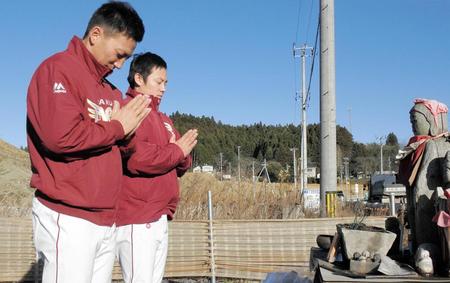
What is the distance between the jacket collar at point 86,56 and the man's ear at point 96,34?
47 mm

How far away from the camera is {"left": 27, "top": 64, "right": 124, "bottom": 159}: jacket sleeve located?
2100 mm

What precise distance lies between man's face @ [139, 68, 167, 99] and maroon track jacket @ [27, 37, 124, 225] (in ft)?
3.11

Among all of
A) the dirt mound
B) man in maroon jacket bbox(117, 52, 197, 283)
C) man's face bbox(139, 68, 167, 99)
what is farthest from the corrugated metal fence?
the dirt mound

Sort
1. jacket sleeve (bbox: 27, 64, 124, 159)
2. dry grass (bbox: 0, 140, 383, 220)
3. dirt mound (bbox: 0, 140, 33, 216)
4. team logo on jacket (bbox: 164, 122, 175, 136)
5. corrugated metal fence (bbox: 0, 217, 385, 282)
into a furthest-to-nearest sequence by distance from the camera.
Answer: dirt mound (bbox: 0, 140, 33, 216)
dry grass (bbox: 0, 140, 383, 220)
corrugated metal fence (bbox: 0, 217, 385, 282)
team logo on jacket (bbox: 164, 122, 175, 136)
jacket sleeve (bbox: 27, 64, 124, 159)

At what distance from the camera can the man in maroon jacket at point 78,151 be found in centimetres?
214

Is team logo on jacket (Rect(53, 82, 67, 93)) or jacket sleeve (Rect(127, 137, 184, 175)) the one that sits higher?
team logo on jacket (Rect(53, 82, 67, 93))

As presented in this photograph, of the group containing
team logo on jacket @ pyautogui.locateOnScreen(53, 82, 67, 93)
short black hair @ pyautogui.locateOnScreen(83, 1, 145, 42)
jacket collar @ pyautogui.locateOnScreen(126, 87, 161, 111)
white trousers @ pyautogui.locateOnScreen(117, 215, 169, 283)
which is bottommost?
white trousers @ pyautogui.locateOnScreen(117, 215, 169, 283)

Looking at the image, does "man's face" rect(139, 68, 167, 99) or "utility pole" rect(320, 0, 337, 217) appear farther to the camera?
"utility pole" rect(320, 0, 337, 217)

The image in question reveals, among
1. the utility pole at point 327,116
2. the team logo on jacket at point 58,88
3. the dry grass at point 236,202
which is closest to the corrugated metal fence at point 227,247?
the dry grass at point 236,202

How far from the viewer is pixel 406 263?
3566 mm

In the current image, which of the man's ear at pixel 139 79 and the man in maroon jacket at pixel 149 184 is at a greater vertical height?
the man's ear at pixel 139 79

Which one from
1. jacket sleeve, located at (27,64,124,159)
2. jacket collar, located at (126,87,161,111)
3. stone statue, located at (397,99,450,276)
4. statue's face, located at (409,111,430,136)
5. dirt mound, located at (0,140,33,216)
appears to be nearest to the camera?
jacket sleeve, located at (27,64,124,159)

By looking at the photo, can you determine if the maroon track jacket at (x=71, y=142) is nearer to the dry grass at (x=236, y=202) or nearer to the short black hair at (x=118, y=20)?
the short black hair at (x=118, y=20)

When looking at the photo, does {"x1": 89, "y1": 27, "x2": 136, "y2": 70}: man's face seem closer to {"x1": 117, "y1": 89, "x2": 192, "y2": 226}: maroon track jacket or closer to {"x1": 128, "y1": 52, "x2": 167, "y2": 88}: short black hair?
{"x1": 117, "y1": 89, "x2": 192, "y2": 226}: maroon track jacket
